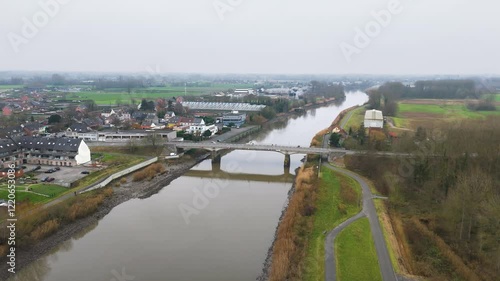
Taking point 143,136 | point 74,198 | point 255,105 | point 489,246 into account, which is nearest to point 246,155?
point 143,136

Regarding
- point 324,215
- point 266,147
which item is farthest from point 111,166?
point 324,215

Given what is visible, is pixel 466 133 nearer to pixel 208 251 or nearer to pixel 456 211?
pixel 456 211

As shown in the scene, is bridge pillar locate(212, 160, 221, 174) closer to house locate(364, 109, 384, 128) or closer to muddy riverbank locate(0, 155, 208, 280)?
muddy riverbank locate(0, 155, 208, 280)

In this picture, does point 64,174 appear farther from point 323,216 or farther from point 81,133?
point 323,216

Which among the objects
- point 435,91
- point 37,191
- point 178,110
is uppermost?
point 435,91

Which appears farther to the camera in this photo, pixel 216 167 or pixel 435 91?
pixel 435 91

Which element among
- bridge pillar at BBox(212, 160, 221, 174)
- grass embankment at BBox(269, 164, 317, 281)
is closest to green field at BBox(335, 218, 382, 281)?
grass embankment at BBox(269, 164, 317, 281)

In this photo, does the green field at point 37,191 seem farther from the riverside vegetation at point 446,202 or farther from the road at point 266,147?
the riverside vegetation at point 446,202
